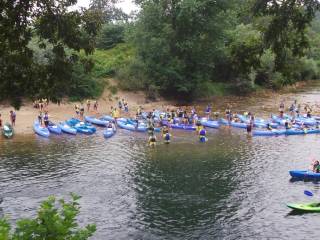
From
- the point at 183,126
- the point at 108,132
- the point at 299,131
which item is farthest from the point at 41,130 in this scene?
the point at 299,131

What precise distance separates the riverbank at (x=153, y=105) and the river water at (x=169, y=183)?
748cm

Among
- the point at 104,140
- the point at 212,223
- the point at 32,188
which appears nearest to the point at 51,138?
the point at 104,140

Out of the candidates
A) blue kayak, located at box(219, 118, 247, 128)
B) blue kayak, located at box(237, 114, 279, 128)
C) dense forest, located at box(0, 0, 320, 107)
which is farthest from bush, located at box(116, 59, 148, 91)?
blue kayak, located at box(237, 114, 279, 128)

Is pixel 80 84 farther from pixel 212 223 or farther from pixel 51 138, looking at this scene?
pixel 212 223

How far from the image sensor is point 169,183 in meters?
27.1

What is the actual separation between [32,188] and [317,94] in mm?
50798

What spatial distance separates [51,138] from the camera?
126 ft

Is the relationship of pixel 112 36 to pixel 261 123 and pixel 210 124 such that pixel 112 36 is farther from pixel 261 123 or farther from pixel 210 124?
pixel 261 123

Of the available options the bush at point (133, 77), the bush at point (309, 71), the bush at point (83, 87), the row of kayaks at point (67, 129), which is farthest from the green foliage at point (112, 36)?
the row of kayaks at point (67, 129)

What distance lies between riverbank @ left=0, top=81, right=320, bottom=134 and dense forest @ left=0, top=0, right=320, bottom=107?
4.62ft

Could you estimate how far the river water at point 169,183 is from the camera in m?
21.5

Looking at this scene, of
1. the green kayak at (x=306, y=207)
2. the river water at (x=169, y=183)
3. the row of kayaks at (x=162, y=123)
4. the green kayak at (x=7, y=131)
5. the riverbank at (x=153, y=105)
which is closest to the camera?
the river water at (x=169, y=183)

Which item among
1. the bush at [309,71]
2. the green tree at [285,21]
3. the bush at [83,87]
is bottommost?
the bush at [83,87]

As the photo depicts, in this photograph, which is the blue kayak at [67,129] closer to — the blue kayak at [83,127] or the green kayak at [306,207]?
the blue kayak at [83,127]
